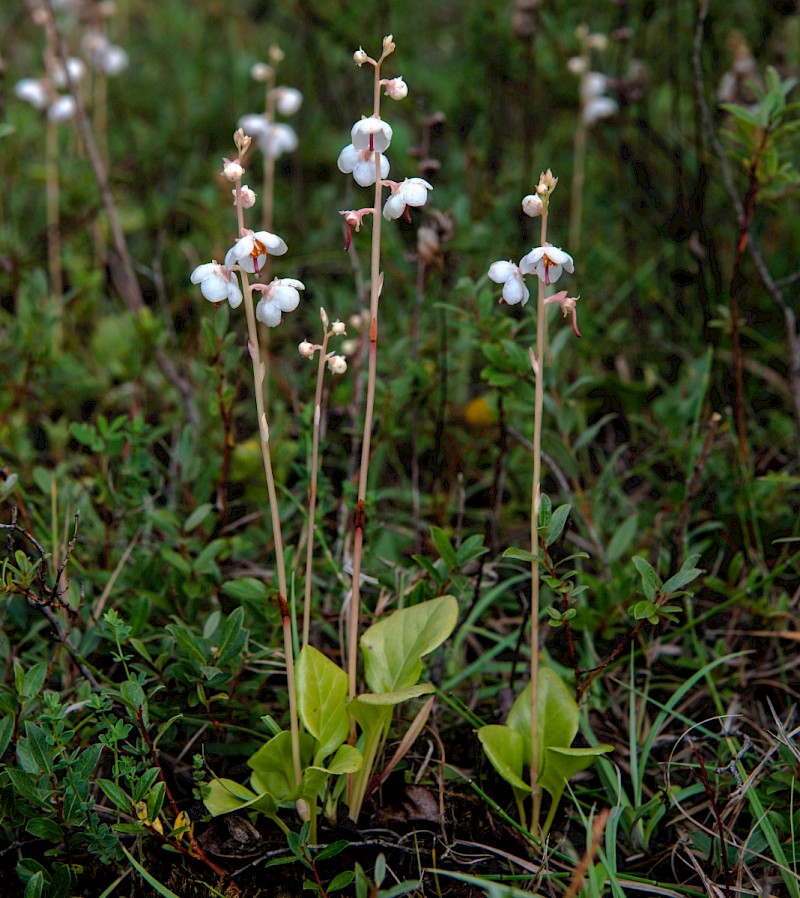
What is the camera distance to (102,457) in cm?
228

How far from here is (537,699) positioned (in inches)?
60.8

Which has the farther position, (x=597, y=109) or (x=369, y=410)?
(x=597, y=109)

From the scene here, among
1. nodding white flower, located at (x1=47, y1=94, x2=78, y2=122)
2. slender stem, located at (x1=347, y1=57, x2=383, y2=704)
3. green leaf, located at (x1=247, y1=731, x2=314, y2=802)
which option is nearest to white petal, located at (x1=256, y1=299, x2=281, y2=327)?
slender stem, located at (x1=347, y1=57, x2=383, y2=704)

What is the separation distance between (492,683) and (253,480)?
0.87m

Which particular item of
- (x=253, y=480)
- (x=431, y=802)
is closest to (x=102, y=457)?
(x=253, y=480)

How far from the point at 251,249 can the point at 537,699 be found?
2.98 ft

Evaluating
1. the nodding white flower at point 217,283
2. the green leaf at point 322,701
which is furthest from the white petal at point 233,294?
the green leaf at point 322,701

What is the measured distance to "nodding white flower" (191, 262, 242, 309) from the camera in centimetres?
138

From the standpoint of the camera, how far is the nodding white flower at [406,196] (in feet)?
4.48

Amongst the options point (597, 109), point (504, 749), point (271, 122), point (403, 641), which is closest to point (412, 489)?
point (403, 641)

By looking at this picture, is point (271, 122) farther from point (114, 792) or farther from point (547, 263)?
point (114, 792)

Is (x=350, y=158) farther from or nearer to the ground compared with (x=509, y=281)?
farther from the ground

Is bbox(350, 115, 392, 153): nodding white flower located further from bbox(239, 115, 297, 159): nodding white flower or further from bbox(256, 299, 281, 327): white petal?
bbox(239, 115, 297, 159): nodding white flower

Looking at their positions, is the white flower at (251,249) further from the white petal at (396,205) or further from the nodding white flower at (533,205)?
the nodding white flower at (533,205)
